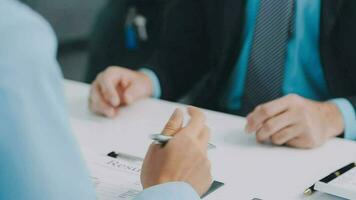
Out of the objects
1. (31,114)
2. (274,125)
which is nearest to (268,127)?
(274,125)

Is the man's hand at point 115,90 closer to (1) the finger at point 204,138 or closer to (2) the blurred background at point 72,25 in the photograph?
(1) the finger at point 204,138

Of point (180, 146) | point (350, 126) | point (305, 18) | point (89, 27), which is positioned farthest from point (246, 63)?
point (89, 27)

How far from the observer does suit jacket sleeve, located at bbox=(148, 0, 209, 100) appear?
5.37 feet

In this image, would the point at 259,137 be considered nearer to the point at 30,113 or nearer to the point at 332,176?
the point at 332,176

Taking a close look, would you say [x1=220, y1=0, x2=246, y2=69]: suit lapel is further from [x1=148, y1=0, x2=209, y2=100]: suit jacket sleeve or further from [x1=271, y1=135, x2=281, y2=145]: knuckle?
[x1=271, y1=135, x2=281, y2=145]: knuckle

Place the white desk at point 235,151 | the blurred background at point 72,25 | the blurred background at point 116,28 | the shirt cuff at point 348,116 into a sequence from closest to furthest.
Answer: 1. the white desk at point 235,151
2. the shirt cuff at point 348,116
3. the blurred background at point 116,28
4. the blurred background at point 72,25

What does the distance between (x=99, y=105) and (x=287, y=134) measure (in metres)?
0.42

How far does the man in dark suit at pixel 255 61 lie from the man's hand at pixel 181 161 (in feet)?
1.01

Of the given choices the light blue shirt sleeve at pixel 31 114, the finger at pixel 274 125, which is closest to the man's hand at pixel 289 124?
the finger at pixel 274 125

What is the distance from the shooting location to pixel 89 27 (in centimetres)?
267

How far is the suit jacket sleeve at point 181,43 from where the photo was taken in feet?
5.37

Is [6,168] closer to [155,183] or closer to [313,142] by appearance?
[155,183]

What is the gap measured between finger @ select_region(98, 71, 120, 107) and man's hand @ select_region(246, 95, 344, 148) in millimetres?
315

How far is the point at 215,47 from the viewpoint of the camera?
1612mm
